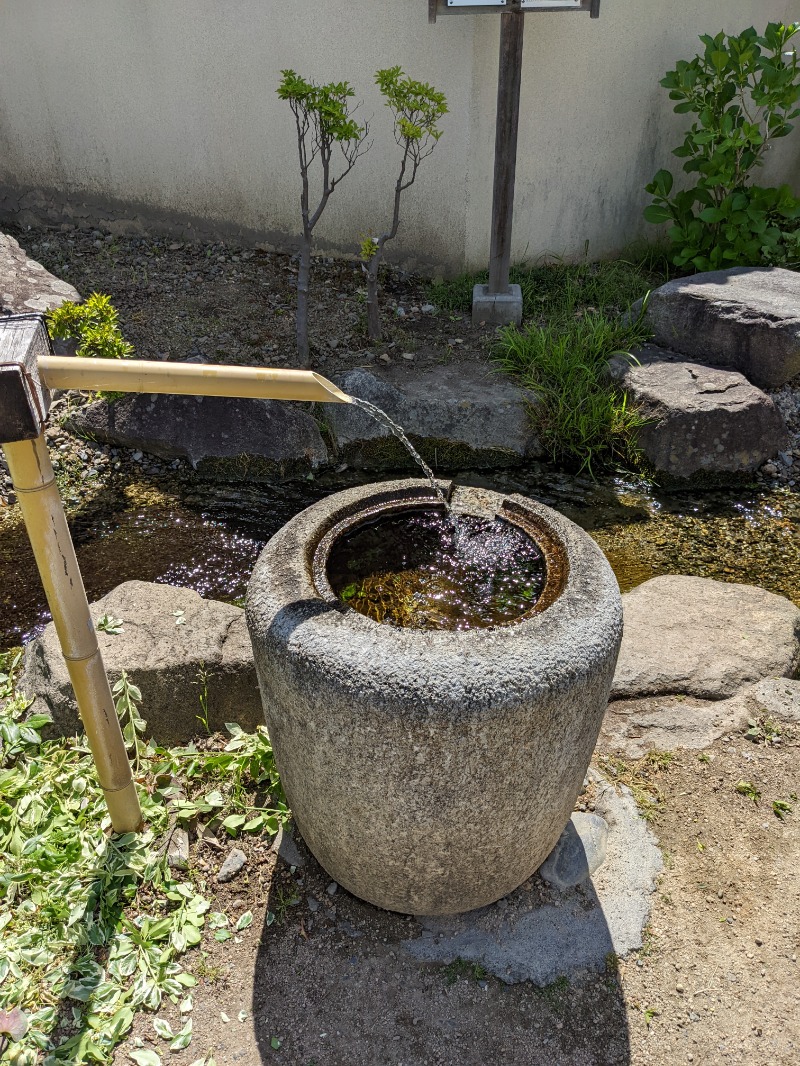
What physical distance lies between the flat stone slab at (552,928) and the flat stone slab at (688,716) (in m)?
0.54

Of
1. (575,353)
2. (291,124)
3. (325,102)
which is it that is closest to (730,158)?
→ (575,353)

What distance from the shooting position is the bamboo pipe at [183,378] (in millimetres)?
2082

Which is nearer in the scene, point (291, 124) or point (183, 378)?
point (183, 378)

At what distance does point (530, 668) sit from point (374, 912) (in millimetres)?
1154

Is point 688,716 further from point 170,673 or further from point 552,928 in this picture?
point 170,673

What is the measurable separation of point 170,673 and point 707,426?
365 cm

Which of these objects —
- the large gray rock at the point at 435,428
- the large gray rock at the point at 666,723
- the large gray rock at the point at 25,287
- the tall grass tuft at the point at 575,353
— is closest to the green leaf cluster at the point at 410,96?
the tall grass tuft at the point at 575,353

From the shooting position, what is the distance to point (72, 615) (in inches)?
92.0

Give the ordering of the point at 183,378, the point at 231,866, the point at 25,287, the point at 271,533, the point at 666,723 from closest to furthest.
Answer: the point at 183,378, the point at 231,866, the point at 666,723, the point at 271,533, the point at 25,287

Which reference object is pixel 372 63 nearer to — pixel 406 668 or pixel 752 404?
pixel 752 404

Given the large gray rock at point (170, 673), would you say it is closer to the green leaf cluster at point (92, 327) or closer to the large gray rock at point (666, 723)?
the large gray rock at point (666, 723)

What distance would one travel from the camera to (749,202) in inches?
251

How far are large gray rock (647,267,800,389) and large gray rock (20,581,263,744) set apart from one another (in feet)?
13.2

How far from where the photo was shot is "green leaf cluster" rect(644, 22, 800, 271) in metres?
6.09
